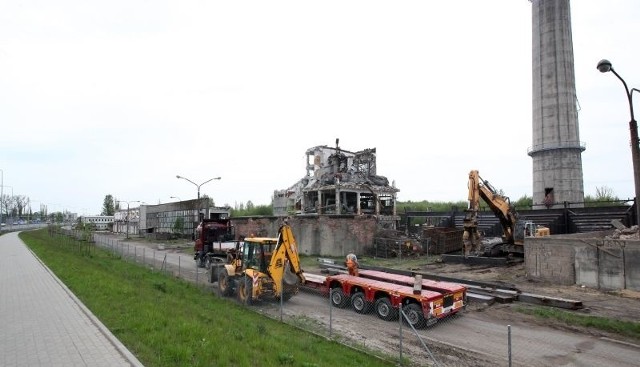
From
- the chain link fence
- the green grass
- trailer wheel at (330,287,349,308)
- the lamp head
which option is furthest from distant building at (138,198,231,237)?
the lamp head

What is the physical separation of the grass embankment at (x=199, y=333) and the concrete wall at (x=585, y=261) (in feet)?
42.0

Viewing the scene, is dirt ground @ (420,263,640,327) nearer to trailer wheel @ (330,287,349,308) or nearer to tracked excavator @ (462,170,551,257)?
tracked excavator @ (462,170,551,257)

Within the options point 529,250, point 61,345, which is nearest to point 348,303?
point 61,345

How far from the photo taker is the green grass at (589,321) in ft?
37.3

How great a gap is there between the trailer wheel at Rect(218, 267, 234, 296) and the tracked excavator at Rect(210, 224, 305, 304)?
36mm

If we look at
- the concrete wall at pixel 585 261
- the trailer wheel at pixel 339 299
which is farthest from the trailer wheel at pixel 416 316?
the concrete wall at pixel 585 261

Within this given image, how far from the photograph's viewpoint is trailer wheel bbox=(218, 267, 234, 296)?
15.7 meters

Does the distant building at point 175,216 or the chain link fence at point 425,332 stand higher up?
the distant building at point 175,216

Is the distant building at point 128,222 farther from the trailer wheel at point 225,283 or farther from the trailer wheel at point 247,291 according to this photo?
the trailer wheel at point 247,291

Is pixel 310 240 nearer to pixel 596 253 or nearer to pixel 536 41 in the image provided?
pixel 596 253

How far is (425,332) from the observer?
1145 centimetres

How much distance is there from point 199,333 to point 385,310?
19.7 feet

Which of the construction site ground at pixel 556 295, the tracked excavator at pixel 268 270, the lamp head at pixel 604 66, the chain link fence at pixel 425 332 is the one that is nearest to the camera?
the chain link fence at pixel 425 332

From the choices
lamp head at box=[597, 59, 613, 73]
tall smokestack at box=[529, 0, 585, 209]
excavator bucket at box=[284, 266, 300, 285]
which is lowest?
excavator bucket at box=[284, 266, 300, 285]
